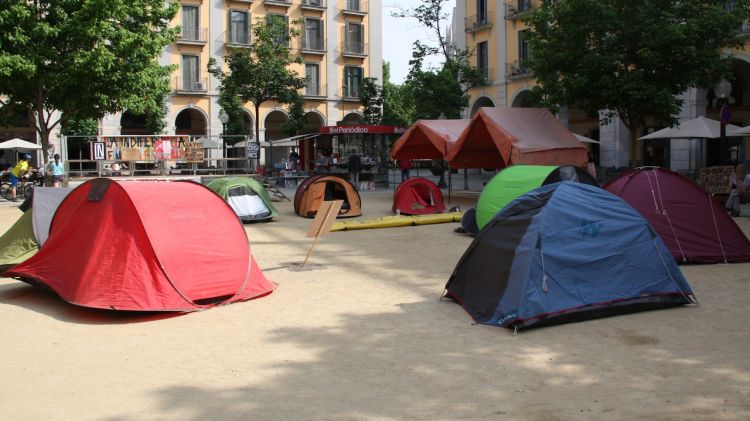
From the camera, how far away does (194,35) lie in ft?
145

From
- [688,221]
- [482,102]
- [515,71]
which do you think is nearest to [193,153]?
[688,221]

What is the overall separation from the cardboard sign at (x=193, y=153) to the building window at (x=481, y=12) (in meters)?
24.2

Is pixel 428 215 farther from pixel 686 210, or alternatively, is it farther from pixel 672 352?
pixel 672 352

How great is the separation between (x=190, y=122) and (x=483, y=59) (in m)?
19.5

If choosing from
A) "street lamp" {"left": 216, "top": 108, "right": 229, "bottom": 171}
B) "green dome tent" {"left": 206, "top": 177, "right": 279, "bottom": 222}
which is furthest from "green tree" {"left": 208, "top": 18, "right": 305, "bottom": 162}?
"green dome tent" {"left": 206, "top": 177, "right": 279, "bottom": 222}

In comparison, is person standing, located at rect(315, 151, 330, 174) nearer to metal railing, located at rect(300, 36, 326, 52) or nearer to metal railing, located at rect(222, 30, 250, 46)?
metal railing, located at rect(222, 30, 250, 46)

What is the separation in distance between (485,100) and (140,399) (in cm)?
3974

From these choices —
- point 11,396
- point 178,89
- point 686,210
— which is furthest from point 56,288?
point 178,89

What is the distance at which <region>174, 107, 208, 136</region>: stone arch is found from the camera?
45.9 metres

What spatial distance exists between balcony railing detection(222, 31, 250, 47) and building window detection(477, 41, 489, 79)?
1480 cm

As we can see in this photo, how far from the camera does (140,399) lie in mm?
5359

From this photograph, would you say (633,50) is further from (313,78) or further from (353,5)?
(353,5)

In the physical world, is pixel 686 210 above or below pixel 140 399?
above

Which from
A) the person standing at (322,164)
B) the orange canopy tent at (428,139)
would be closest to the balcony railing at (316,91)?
the person standing at (322,164)
